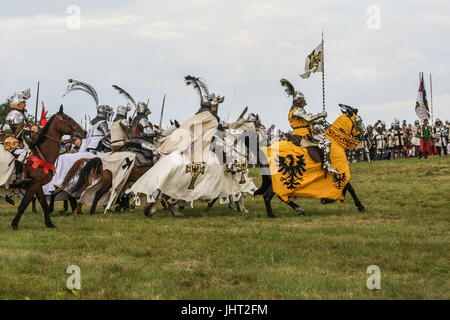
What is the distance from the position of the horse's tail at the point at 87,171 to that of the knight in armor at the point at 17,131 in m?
2.70

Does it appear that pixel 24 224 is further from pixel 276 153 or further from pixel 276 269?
pixel 276 269

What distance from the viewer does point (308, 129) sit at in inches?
526

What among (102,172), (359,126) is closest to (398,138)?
(359,126)

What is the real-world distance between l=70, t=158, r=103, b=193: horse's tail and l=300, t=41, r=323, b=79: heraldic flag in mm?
5950

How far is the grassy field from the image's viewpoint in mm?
6414

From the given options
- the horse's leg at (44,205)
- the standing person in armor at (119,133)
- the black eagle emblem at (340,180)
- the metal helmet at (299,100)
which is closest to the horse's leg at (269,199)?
the black eagle emblem at (340,180)

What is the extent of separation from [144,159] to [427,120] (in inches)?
772

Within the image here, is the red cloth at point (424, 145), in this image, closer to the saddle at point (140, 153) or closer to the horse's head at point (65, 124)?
the saddle at point (140, 153)

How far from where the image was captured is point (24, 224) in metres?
11.9

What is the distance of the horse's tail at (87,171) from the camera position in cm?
1393

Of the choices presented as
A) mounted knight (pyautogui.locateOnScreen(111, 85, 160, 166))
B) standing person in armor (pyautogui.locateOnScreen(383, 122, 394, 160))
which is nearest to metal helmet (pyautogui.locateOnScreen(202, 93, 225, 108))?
mounted knight (pyautogui.locateOnScreen(111, 85, 160, 166))

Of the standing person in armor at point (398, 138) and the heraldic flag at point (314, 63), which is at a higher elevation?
the heraldic flag at point (314, 63)
